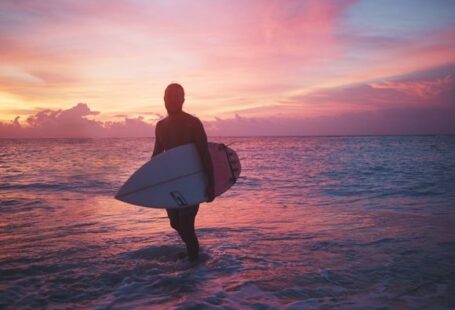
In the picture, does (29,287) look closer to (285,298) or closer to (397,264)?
(285,298)

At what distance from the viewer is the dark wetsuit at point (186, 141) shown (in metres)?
4.46

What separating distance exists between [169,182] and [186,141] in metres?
0.60

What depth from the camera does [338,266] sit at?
4492 millimetres

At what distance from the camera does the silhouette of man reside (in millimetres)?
4426

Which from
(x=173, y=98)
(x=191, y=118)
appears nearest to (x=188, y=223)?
(x=191, y=118)

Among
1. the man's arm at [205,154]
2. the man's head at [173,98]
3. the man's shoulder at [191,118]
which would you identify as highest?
the man's head at [173,98]

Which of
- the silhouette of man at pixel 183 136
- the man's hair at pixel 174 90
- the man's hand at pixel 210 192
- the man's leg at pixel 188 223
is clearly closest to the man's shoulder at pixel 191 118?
the silhouette of man at pixel 183 136

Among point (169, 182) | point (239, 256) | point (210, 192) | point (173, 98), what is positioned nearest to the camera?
point (173, 98)

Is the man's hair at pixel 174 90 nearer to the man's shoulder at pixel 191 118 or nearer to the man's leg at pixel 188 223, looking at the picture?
the man's shoulder at pixel 191 118

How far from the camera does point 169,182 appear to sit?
4.75 m

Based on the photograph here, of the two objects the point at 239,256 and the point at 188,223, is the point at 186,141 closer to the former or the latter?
the point at 188,223

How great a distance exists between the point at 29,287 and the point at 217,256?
2.24 meters

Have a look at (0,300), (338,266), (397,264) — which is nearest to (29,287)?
(0,300)

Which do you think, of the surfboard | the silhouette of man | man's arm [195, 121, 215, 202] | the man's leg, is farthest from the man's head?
the man's leg
